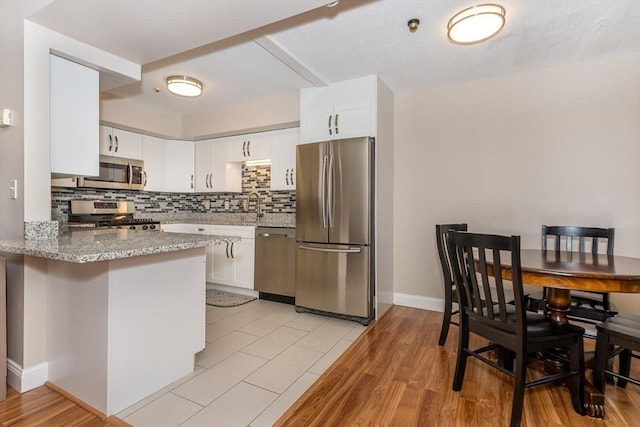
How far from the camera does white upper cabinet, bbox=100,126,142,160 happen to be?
3.76 m

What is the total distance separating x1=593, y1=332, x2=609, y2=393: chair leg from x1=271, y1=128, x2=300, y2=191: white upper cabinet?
2.92 meters

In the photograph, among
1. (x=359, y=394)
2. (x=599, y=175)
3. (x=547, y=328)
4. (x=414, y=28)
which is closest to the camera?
(x=547, y=328)

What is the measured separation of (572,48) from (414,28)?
141 cm

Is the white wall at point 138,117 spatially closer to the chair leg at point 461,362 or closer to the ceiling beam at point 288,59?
the ceiling beam at point 288,59

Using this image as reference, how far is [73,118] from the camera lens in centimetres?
213

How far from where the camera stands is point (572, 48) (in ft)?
8.34

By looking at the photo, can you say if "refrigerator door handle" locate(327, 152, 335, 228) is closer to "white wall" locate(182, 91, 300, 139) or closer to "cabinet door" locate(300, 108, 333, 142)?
"cabinet door" locate(300, 108, 333, 142)

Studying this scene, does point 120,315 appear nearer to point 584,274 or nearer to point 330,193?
point 330,193

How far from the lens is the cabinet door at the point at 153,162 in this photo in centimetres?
421

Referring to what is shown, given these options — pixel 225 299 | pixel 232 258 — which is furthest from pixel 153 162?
pixel 225 299

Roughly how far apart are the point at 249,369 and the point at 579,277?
1.98 meters

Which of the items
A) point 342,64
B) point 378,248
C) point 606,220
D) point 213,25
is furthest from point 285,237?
point 606,220

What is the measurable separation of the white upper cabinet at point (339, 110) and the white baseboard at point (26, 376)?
274 centimetres

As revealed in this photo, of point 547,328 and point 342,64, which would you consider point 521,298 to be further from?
point 342,64
